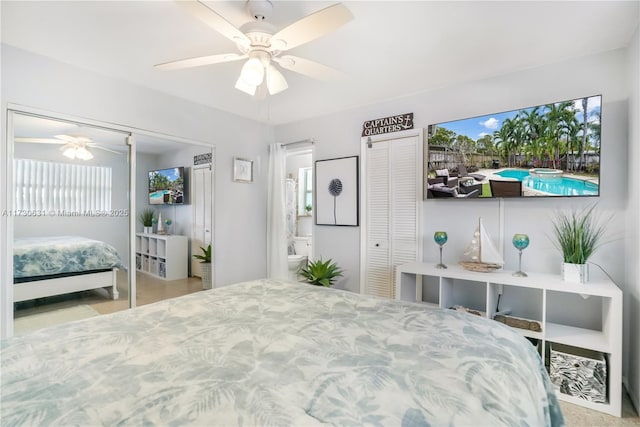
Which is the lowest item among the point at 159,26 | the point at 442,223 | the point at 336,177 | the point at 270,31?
the point at 442,223

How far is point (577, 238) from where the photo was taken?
213cm

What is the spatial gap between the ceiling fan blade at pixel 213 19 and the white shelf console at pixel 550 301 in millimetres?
2173

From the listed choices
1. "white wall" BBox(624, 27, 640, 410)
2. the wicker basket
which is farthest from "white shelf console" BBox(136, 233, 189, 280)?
"white wall" BBox(624, 27, 640, 410)

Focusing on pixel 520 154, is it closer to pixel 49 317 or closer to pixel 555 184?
pixel 555 184

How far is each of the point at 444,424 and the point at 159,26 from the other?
8.38 ft

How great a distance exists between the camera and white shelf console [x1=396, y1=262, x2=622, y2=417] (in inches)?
75.2

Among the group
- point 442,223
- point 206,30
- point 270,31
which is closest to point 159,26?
point 206,30

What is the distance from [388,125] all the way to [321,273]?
1.84 meters

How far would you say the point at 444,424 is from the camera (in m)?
0.76

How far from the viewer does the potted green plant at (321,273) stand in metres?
3.56

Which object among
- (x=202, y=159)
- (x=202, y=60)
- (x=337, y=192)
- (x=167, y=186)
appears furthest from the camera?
(x=337, y=192)

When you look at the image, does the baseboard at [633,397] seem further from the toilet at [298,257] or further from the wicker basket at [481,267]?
the toilet at [298,257]

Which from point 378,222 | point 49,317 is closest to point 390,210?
point 378,222

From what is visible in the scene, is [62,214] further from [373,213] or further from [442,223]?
[442,223]
